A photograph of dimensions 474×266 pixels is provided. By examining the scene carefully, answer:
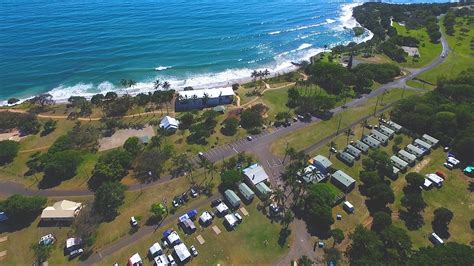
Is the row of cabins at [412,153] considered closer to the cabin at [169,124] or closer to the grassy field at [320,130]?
the grassy field at [320,130]

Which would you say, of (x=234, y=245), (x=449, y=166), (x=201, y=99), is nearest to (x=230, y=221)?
(x=234, y=245)

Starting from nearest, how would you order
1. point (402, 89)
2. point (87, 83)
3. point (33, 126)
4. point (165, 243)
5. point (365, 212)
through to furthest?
point (165, 243), point (365, 212), point (33, 126), point (402, 89), point (87, 83)

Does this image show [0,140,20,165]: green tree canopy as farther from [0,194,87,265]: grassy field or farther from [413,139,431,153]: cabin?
[413,139,431,153]: cabin

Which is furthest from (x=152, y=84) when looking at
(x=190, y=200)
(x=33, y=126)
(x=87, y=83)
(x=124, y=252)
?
(x=124, y=252)

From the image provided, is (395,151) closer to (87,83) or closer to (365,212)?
(365,212)

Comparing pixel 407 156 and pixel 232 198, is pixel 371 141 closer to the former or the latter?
pixel 407 156

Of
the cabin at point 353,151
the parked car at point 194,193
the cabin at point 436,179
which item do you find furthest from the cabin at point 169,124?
the cabin at point 436,179
